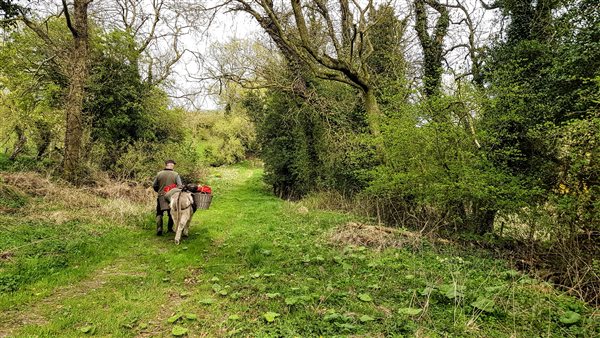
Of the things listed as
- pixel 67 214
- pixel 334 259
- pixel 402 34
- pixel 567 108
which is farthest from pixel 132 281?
pixel 402 34

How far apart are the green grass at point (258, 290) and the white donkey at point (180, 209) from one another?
458 millimetres

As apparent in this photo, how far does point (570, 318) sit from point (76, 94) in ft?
53.7

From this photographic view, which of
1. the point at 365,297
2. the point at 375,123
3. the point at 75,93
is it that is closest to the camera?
the point at 365,297

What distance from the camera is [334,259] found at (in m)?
6.99

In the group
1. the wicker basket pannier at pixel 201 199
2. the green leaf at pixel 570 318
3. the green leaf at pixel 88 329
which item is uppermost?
the wicker basket pannier at pixel 201 199

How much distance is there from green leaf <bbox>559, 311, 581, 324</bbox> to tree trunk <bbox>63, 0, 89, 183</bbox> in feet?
52.0

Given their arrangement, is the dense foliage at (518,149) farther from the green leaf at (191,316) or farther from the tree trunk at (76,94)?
the tree trunk at (76,94)

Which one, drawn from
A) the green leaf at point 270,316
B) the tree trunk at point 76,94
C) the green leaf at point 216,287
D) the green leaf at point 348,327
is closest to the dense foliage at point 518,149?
the green leaf at point 348,327

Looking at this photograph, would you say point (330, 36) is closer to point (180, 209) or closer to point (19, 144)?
point (180, 209)

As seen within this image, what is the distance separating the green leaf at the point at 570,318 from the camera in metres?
4.25

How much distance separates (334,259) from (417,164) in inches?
165

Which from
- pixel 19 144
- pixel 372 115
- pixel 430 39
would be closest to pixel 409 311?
pixel 372 115

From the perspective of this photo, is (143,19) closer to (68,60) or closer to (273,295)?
(68,60)

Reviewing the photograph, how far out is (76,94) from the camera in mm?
13906
